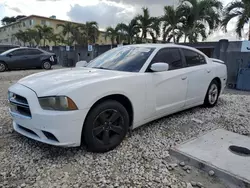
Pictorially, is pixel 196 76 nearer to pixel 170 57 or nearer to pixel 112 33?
pixel 170 57

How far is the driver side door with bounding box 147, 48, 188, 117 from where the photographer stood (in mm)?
3433

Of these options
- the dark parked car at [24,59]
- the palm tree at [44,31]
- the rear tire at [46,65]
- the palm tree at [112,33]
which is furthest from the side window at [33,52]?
the palm tree at [44,31]

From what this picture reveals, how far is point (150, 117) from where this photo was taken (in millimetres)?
3445

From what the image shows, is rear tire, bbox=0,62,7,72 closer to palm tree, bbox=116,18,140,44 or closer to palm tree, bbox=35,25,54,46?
palm tree, bbox=116,18,140,44

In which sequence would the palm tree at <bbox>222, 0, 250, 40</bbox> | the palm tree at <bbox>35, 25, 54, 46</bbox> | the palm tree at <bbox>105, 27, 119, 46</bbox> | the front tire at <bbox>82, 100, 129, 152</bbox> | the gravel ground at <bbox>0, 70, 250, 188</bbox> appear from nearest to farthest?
the gravel ground at <bbox>0, 70, 250, 188</bbox>
the front tire at <bbox>82, 100, 129, 152</bbox>
the palm tree at <bbox>222, 0, 250, 40</bbox>
the palm tree at <bbox>105, 27, 119, 46</bbox>
the palm tree at <bbox>35, 25, 54, 46</bbox>

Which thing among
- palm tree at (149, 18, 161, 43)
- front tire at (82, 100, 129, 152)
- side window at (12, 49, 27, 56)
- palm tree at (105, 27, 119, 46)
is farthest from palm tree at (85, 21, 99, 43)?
front tire at (82, 100, 129, 152)

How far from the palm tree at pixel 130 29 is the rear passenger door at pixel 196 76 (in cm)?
1687

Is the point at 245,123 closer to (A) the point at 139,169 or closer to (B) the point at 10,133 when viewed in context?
(A) the point at 139,169

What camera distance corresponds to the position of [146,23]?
64.3 feet

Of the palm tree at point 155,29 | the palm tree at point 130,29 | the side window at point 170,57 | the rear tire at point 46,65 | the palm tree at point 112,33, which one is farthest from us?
the palm tree at point 112,33

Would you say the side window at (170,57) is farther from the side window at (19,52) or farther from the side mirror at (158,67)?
the side window at (19,52)

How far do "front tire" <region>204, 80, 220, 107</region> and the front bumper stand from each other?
127 inches

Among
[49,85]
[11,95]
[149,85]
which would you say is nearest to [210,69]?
[149,85]

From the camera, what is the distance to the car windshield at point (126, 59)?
134 inches
